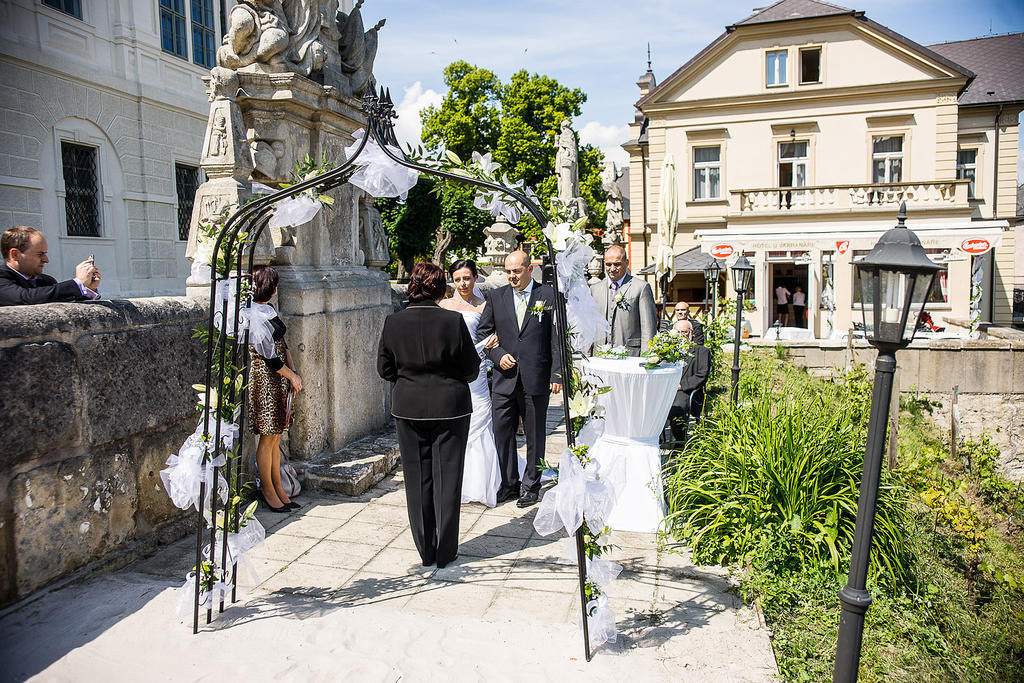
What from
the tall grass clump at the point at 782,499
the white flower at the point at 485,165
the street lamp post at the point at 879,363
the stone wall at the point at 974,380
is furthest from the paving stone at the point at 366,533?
the stone wall at the point at 974,380

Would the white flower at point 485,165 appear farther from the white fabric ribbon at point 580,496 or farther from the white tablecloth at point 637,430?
the white tablecloth at point 637,430

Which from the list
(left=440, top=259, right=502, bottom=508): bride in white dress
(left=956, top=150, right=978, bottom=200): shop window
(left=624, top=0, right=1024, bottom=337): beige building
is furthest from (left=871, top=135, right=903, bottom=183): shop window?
(left=440, top=259, right=502, bottom=508): bride in white dress

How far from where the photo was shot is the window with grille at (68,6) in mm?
13367

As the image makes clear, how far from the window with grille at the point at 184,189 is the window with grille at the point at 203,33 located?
2.73 metres

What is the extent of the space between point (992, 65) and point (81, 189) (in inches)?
1263

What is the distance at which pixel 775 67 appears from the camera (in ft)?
80.4

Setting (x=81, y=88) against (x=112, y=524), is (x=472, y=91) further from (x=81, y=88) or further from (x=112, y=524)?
(x=112, y=524)

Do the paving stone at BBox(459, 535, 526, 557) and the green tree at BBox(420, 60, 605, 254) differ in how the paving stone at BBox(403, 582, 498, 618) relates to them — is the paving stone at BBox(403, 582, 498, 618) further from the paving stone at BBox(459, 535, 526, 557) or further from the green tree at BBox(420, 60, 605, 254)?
the green tree at BBox(420, 60, 605, 254)

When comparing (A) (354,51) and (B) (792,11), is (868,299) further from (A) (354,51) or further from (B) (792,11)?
(B) (792,11)

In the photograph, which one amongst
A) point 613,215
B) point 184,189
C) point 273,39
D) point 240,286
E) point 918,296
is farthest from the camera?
point 613,215

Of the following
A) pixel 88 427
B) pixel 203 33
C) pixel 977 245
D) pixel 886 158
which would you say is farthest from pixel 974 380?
pixel 203 33

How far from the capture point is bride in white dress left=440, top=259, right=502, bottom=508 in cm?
548

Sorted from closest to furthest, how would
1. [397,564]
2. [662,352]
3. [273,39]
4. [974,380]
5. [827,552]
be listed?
[827,552] → [397,564] → [662,352] → [273,39] → [974,380]

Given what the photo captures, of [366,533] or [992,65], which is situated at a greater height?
[992,65]
